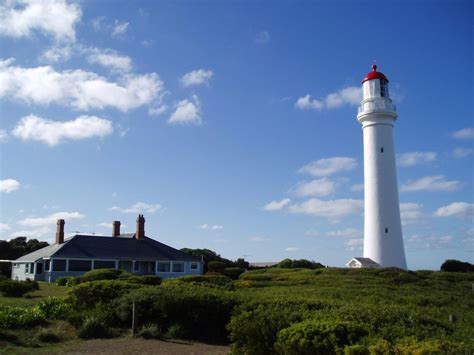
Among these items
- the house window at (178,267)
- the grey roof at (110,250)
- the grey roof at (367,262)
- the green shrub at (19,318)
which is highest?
the grey roof at (110,250)

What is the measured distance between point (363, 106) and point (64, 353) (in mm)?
27003

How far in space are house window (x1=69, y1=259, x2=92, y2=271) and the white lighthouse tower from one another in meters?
20.5

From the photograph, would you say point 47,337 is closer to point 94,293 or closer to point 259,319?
point 94,293

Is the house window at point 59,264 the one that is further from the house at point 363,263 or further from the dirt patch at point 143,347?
the dirt patch at point 143,347

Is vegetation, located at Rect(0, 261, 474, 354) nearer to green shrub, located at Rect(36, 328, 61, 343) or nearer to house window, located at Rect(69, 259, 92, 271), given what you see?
green shrub, located at Rect(36, 328, 61, 343)

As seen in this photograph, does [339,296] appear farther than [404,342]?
Yes

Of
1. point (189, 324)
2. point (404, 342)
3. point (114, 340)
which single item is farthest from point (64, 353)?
point (404, 342)

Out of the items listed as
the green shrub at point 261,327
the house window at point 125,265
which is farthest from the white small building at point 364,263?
the green shrub at point 261,327

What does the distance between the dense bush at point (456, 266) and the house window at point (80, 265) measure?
27.7m

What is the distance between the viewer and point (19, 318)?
11.9m

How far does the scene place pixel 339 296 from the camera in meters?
13.4

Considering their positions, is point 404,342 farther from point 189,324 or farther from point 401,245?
point 401,245

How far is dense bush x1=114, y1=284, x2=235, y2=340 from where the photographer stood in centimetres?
1161

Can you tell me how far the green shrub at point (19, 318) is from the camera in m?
11.6
